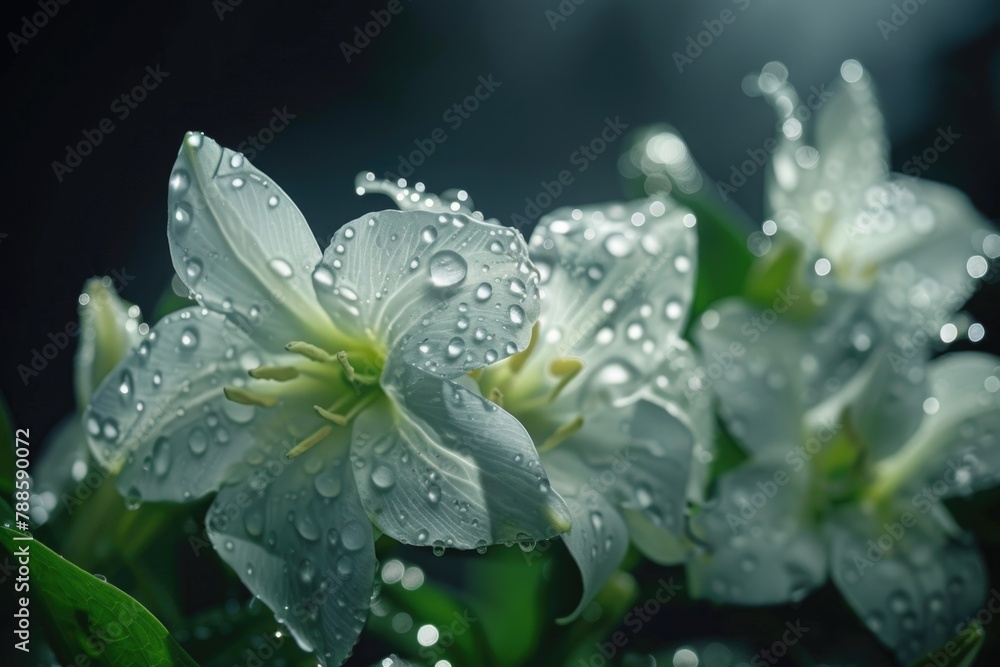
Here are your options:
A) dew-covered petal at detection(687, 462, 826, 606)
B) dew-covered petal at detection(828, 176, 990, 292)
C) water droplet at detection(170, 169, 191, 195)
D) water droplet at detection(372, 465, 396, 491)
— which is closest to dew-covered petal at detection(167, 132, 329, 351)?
water droplet at detection(170, 169, 191, 195)

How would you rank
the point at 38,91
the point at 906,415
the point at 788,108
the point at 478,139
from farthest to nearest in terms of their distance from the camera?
the point at 478,139 → the point at 38,91 → the point at 788,108 → the point at 906,415

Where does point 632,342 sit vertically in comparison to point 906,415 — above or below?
above

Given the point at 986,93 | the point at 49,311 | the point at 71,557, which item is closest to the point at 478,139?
the point at 49,311

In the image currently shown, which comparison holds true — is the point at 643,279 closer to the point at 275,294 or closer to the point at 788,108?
the point at 275,294

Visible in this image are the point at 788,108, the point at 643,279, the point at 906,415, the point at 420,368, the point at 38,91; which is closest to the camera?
the point at 420,368

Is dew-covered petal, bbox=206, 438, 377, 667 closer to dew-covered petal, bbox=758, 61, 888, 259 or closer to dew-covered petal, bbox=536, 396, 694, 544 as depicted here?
dew-covered petal, bbox=536, 396, 694, 544

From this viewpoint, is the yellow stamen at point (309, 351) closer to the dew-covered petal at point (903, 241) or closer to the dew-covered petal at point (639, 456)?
the dew-covered petal at point (639, 456)

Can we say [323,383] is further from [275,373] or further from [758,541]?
Answer: [758,541]

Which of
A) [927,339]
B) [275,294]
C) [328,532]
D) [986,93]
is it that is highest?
[275,294]

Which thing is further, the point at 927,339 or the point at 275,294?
the point at 927,339
